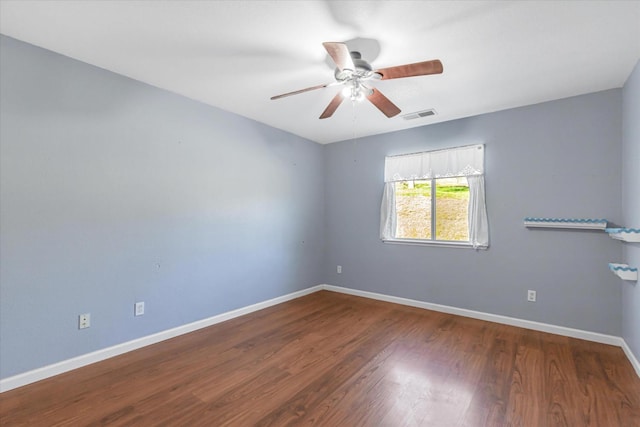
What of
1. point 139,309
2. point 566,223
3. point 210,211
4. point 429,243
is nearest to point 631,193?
point 566,223

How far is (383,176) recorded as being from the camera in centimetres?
443

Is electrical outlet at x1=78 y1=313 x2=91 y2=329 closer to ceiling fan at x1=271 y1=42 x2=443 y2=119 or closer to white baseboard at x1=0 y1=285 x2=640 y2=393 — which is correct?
white baseboard at x1=0 y1=285 x2=640 y2=393

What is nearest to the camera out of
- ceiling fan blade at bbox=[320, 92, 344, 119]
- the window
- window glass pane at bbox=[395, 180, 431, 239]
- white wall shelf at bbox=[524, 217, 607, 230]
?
ceiling fan blade at bbox=[320, 92, 344, 119]

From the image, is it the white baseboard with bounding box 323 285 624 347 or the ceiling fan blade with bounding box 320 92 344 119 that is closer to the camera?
the ceiling fan blade with bounding box 320 92 344 119

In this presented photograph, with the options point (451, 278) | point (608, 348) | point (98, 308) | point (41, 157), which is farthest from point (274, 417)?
point (608, 348)

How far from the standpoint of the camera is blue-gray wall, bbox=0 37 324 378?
2.13 meters

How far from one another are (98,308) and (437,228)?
3860 mm

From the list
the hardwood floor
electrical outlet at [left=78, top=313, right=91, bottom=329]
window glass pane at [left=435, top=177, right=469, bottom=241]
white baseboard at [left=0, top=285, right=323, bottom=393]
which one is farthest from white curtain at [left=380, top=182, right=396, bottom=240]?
electrical outlet at [left=78, top=313, right=91, bottom=329]

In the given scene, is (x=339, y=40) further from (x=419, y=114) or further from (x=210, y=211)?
(x=210, y=211)

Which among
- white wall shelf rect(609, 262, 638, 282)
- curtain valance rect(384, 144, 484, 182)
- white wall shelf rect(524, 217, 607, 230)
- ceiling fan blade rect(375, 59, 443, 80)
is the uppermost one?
ceiling fan blade rect(375, 59, 443, 80)

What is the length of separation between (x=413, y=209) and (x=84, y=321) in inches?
153

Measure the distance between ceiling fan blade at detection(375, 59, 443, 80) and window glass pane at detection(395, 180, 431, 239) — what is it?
7.54ft

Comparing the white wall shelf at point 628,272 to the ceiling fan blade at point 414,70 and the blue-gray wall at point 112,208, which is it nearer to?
the ceiling fan blade at point 414,70

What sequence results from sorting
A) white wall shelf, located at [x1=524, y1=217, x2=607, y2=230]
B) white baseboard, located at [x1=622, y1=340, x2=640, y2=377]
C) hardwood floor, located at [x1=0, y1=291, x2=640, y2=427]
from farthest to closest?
white wall shelf, located at [x1=524, y1=217, x2=607, y2=230], white baseboard, located at [x1=622, y1=340, x2=640, y2=377], hardwood floor, located at [x1=0, y1=291, x2=640, y2=427]
